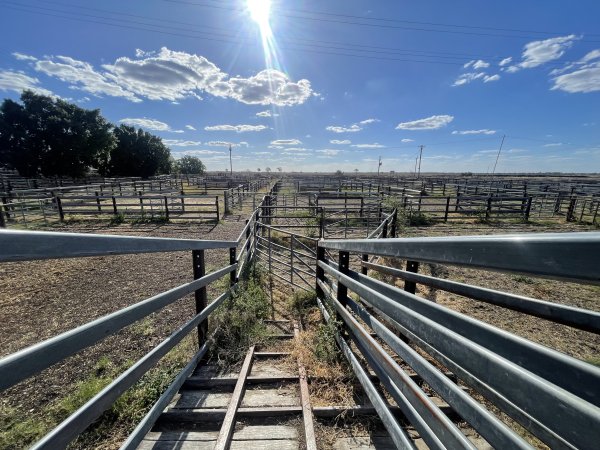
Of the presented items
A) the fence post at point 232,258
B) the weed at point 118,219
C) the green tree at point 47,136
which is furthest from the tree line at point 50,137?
the fence post at point 232,258

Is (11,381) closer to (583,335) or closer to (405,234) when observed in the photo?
(583,335)

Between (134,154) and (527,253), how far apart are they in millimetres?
52290

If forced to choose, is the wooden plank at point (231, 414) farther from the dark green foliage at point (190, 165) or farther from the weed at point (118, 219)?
the dark green foliage at point (190, 165)

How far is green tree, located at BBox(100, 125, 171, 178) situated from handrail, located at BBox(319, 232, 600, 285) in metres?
51.4

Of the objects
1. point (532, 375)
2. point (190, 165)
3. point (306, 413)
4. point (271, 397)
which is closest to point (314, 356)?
point (271, 397)

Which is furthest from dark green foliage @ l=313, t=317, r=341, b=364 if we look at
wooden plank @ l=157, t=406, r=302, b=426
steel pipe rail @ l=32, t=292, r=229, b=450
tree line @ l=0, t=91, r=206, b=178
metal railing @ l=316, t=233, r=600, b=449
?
tree line @ l=0, t=91, r=206, b=178

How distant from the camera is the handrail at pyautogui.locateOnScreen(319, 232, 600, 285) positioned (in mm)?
551

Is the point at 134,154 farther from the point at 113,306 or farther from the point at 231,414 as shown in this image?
the point at 231,414

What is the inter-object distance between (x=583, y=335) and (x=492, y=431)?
5.57 metres

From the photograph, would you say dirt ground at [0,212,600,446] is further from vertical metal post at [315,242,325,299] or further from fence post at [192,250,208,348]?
vertical metal post at [315,242,325,299]

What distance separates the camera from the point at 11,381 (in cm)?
78

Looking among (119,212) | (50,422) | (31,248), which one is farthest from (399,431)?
(119,212)

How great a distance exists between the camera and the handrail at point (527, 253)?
55 centimetres

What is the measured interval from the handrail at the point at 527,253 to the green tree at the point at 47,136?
41.0 meters
